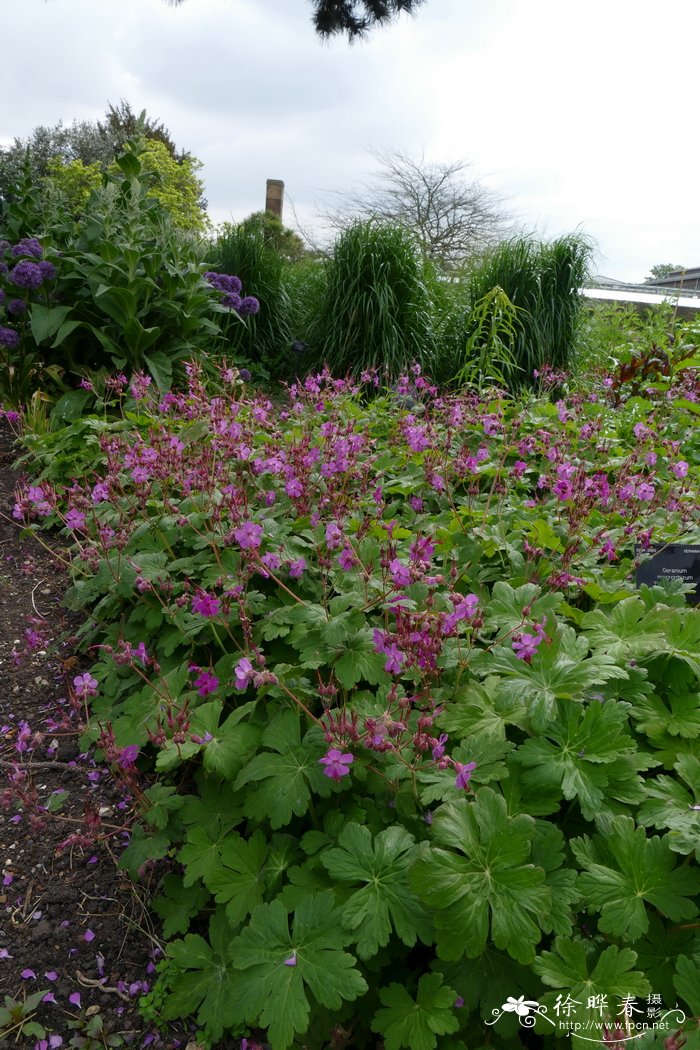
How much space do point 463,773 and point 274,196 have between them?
16.0 metres

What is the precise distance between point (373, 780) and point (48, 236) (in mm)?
4547

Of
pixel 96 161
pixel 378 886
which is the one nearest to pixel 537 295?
pixel 378 886

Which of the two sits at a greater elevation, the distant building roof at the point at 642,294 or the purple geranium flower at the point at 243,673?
the distant building roof at the point at 642,294

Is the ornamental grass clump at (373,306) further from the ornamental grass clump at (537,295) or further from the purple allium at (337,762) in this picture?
the purple allium at (337,762)

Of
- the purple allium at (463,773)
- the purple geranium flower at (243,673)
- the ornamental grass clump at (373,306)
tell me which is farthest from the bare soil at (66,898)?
the ornamental grass clump at (373,306)

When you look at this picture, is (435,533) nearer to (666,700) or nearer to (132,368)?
(666,700)

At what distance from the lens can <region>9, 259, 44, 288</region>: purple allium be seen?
420 cm

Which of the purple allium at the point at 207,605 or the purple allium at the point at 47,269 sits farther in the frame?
the purple allium at the point at 47,269

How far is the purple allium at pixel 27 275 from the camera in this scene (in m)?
4.20

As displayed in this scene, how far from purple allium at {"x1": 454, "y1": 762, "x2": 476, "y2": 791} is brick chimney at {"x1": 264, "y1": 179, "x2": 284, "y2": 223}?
15.6 meters

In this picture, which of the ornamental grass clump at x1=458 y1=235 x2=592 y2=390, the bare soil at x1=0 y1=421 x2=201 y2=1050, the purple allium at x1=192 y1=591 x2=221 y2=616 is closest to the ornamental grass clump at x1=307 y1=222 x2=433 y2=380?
the ornamental grass clump at x1=458 y1=235 x2=592 y2=390

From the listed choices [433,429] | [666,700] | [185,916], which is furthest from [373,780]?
[433,429]

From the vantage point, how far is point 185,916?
1579 mm

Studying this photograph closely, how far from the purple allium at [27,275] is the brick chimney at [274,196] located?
39.3ft
